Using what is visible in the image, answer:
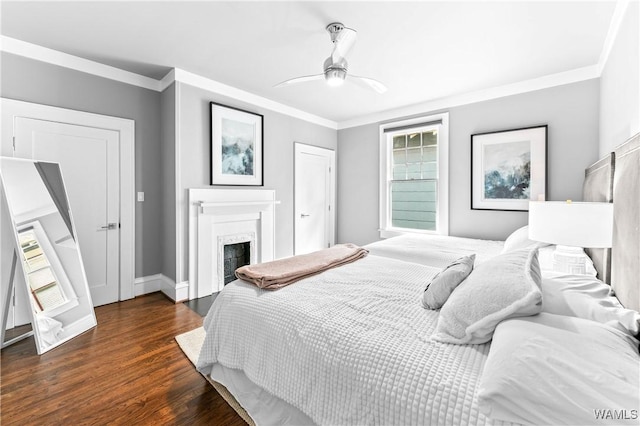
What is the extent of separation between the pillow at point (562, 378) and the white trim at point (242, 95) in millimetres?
3665

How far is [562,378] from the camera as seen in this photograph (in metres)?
0.75

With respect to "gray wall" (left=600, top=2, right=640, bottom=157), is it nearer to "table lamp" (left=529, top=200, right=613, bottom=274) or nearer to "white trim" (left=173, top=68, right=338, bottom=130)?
"table lamp" (left=529, top=200, right=613, bottom=274)

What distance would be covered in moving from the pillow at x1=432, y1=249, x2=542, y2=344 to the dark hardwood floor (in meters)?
1.24

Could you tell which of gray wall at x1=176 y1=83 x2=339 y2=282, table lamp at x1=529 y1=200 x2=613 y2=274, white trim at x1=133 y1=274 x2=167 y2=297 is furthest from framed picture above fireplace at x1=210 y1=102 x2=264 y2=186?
table lamp at x1=529 y1=200 x2=613 y2=274

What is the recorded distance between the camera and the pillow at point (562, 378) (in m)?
0.69

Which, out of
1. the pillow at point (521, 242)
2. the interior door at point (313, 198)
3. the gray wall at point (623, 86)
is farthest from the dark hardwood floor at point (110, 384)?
the gray wall at point (623, 86)

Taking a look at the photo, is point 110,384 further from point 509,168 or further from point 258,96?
point 509,168

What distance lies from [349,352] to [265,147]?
348 centimetres

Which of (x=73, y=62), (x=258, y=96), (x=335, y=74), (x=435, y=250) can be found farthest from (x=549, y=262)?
(x=73, y=62)

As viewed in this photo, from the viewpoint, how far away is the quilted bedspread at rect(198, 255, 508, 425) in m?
0.93

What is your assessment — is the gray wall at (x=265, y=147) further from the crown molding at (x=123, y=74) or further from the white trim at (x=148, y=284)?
the white trim at (x=148, y=284)

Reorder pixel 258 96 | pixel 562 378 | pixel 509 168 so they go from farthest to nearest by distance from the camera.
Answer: pixel 258 96 → pixel 509 168 → pixel 562 378

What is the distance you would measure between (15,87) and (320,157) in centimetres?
368

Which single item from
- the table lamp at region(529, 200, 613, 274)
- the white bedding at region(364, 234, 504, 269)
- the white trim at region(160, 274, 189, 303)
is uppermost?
the table lamp at region(529, 200, 613, 274)
